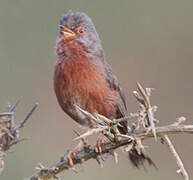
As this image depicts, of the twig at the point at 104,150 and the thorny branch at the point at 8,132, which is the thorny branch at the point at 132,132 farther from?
the thorny branch at the point at 8,132

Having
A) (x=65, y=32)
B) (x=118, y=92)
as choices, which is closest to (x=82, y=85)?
(x=118, y=92)

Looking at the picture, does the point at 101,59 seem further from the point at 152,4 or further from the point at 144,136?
the point at 144,136

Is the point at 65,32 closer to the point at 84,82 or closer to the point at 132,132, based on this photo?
the point at 84,82

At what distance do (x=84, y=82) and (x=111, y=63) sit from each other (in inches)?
59.6

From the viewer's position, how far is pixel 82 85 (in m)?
3.76

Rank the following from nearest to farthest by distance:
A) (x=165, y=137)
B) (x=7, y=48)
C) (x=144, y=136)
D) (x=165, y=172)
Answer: (x=165, y=137) → (x=144, y=136) → (x=165, y=172) → (x=7, y=48)

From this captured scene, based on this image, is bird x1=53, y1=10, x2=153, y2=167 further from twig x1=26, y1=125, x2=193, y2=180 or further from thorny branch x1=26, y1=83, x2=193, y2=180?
thorny branch x1=26, y1=83, x2=193, y2=180

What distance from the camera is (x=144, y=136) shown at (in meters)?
1.89

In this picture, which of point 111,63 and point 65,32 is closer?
point 65,32

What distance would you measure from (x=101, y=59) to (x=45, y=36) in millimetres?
1130

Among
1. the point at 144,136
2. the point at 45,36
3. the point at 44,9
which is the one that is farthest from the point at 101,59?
the point at 144,136

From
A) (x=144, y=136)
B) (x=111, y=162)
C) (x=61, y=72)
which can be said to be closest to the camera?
(x=144, y=136)

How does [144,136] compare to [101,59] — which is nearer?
[144,136]

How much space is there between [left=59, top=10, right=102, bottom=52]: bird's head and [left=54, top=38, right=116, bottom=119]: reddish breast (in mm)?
223
